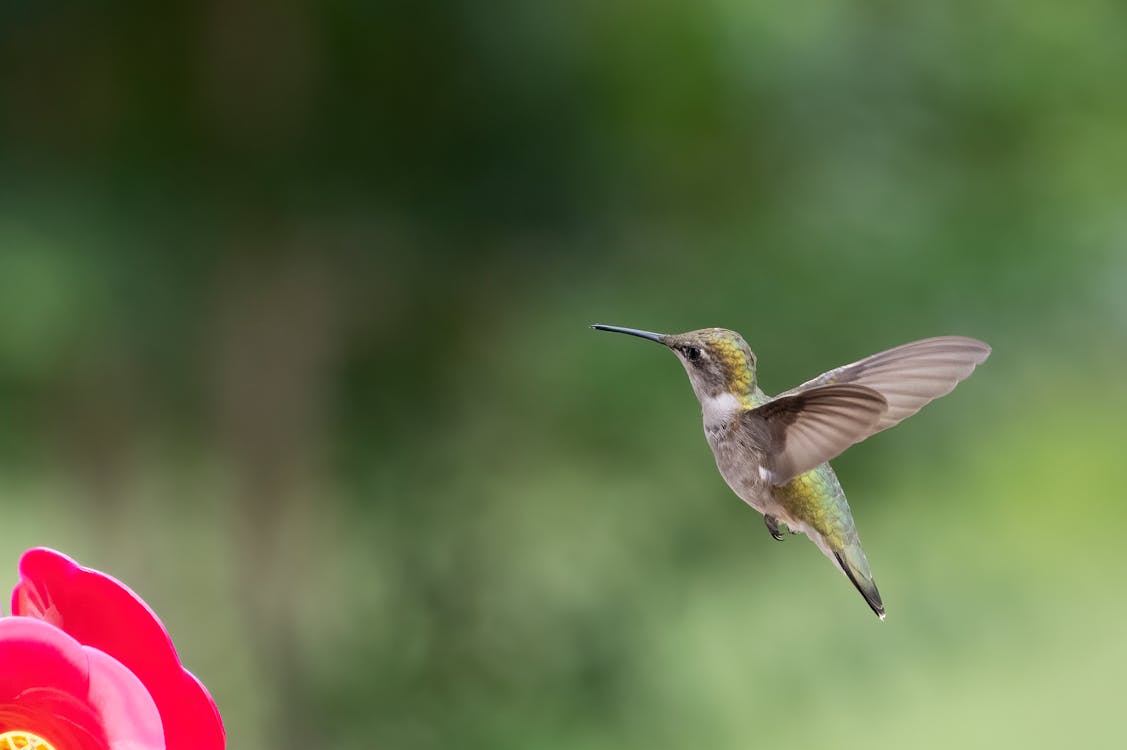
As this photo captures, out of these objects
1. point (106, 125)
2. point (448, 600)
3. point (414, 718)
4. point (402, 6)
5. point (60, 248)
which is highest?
point (402, 6)

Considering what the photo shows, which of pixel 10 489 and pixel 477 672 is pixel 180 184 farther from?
pixel 477 672

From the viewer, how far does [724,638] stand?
3.50m

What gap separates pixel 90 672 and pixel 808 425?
0.52 metres

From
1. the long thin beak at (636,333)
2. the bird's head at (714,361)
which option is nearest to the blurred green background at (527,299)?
the bird's head at (714,361)

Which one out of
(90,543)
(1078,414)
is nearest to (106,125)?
(90,543)

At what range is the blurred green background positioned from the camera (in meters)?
3.08

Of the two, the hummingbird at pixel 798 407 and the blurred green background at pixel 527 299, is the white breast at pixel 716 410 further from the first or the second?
the blurred green background at pixel 527 299

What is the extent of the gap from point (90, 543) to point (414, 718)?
1.12 m

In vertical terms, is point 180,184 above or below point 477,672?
above

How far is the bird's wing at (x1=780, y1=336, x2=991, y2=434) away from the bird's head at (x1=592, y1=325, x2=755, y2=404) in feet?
0.17

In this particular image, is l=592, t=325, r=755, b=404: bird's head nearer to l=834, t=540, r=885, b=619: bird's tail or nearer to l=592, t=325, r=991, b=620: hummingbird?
l=592, t=325, r=991, b=620: hummingbird

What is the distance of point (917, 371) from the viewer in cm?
97

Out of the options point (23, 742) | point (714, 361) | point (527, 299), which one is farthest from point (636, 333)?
point (527, 299)

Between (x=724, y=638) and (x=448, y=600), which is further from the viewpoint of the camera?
(x=724, y=638)
